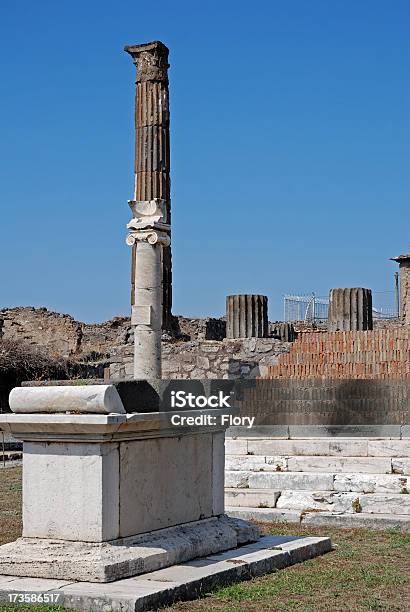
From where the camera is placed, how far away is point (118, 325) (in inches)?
1249

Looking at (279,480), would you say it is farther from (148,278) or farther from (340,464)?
(148,278)

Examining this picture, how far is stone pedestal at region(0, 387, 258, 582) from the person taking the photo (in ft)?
19.4

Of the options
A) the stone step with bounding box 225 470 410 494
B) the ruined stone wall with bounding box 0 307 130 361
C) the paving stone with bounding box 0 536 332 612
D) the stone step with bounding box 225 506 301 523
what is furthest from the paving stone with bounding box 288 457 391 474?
the ruined stone wall with bounding box 0 307 130 361

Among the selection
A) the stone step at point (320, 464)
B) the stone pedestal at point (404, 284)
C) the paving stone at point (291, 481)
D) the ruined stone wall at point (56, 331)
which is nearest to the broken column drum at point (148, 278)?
the stone step at point (320, 464)

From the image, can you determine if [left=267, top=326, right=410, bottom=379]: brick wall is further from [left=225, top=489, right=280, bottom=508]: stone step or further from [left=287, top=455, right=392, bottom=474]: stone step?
[left=225, top=489, right=280, bottom=508]: stone step

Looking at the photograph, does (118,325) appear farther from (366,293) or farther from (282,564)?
(282,564)

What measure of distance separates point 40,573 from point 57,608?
0.55 meters

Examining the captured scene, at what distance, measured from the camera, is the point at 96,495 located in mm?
5961

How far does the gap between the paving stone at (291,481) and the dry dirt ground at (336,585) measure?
5.19 feet

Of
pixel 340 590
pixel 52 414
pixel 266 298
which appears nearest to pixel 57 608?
pixel 52 414

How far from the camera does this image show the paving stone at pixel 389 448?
33.9ft

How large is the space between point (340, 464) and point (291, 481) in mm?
568

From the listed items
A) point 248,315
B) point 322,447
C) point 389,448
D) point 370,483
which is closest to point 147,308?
point 322,447

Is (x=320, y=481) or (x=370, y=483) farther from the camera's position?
(x=320, y=481)
